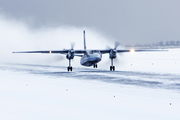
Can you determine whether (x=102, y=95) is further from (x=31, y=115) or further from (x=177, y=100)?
(x=31, y=115)

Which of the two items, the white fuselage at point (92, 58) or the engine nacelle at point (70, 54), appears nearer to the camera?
the white fuselage at point (92, 58)

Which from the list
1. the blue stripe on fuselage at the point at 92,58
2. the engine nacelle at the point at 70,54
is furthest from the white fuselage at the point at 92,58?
the engine nacelle at the point at 70,54

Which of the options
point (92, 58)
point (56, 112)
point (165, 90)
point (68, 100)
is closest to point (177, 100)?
point (165, 90)

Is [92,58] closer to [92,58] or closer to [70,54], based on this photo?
[92,58]

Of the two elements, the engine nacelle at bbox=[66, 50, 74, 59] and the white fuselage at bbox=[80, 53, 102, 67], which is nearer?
the white fuselage at bbox=[80, 53, 102, 67]

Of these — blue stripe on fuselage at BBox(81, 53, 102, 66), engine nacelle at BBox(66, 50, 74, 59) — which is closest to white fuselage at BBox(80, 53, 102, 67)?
blue stripe on fuselage at BBox(81, 53, 102, 66)

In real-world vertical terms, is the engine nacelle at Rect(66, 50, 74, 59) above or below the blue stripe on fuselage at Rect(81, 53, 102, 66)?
above

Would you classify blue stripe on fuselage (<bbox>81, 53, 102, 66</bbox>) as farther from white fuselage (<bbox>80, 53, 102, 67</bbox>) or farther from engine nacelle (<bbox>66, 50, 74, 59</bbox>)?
engine nacelle (<bbox>66, 50, 74, 59</bbox>)

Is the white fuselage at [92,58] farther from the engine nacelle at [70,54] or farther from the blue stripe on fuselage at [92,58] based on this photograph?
the engine nacelle at [70,54]

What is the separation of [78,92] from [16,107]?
7437 mm

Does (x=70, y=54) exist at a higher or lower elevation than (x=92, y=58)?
higher

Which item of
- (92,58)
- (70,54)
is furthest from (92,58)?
(70,54)

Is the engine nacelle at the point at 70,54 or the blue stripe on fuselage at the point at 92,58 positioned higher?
the engine nacelle at the point at 70,54

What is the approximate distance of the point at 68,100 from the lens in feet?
63.0
